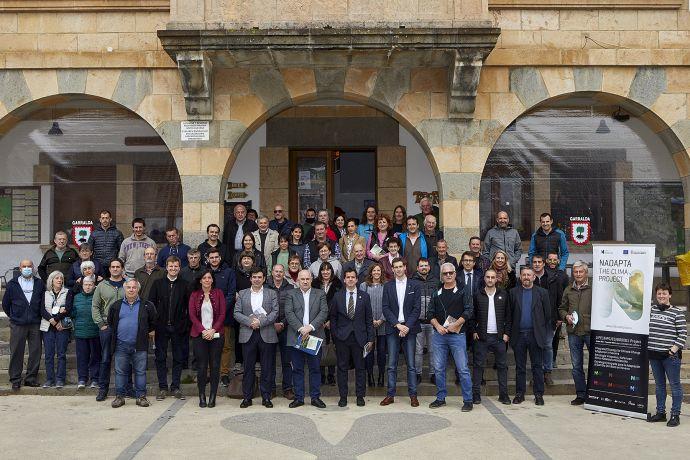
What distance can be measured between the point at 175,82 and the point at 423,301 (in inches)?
209

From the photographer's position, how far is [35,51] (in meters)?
11.1

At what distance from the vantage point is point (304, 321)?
8820 millimetres

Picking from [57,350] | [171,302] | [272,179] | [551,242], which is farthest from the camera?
[272,179]

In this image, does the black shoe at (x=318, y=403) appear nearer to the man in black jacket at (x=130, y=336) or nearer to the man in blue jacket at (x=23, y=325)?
the man in black jacket at (x=130, y=336)

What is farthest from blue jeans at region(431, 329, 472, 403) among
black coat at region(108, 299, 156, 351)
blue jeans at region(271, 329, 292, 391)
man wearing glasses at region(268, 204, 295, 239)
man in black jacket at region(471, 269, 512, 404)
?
black coat at region(108, 299, 156, 351)

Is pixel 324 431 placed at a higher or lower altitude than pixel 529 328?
lower

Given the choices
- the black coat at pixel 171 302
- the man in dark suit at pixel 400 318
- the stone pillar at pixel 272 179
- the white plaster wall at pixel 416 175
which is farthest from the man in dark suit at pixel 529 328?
the stone pillar at pixel 272 179

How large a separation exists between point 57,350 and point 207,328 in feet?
7.30

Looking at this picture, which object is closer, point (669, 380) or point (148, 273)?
point (669, 380)

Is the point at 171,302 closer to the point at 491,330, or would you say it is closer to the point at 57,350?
the point at 57,350

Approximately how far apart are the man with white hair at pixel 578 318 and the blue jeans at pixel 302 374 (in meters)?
3.24

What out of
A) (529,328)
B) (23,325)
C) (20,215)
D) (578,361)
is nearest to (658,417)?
(578,361)

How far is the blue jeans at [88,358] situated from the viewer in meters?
9.37

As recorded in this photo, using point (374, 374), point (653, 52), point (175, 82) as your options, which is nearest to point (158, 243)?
point (175, 82)
